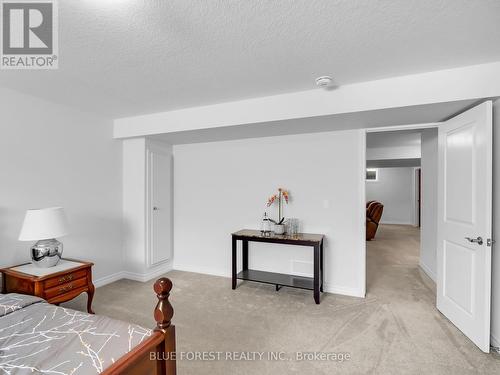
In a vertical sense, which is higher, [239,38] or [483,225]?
[239,38]

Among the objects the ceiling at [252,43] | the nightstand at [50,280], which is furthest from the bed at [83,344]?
the ceiling at [252,43]

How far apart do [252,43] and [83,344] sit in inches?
78.2

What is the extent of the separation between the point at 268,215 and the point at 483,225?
2.27 m

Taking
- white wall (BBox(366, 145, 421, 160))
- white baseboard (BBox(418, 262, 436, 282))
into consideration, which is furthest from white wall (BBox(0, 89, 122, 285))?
white wall (BBox(366, 145, 421, 160))

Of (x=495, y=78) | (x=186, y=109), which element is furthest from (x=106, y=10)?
(x=495, y=78)

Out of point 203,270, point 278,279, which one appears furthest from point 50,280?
point 278,279

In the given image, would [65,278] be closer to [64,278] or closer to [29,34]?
[64,278]

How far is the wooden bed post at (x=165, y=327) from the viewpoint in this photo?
1347 millimetres

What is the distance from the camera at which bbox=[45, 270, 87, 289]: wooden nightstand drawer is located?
2.31 m

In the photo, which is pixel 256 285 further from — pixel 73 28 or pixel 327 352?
pixel 73 28

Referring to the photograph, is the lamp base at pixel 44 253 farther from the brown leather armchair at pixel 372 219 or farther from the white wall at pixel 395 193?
the white wall at pixel 395 193

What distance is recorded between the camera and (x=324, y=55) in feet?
6.44

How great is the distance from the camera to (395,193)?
9.61m

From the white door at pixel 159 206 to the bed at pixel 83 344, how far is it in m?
2.30
